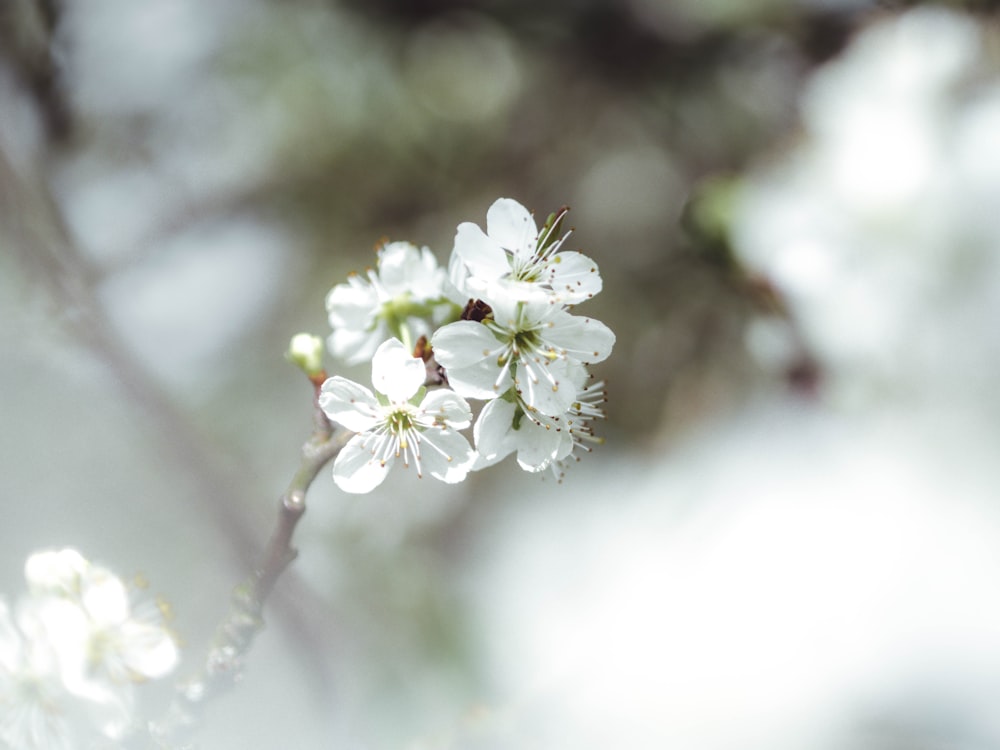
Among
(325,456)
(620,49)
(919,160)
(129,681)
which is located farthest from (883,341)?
(129,681)

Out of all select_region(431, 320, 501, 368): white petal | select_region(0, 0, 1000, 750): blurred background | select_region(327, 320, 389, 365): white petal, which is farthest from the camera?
select_region(0, 0, 1000, 750): blurred background

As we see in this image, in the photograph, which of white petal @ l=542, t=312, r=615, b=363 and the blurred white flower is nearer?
white petal @ l=542, t=312, r=615, b=363

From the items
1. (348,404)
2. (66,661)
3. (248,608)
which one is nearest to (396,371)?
(348,404)

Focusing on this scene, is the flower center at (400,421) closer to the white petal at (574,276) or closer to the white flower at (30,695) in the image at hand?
the white petal at (574,276)

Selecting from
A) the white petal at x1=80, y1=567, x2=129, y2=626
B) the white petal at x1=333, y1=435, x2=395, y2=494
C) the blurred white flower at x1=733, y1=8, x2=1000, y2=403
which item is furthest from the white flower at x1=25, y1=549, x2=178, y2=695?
the blurred white flower at x1=733, y1=8, x2=1000, y2=403

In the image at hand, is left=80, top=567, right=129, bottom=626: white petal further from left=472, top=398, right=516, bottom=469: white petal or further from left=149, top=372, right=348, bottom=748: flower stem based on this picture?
left=472, top=398, right=516, bottom=469: white petal

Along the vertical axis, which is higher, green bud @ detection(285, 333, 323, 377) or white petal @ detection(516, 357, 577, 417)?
green bud @ detection(285, 333, 323, 377)

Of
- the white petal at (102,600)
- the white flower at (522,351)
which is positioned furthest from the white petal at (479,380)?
the white petal at (102,600)
